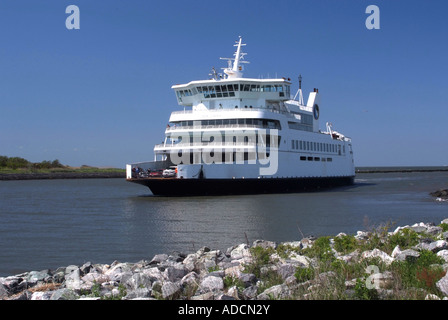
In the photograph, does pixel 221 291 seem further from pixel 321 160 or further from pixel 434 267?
pixel 321 160

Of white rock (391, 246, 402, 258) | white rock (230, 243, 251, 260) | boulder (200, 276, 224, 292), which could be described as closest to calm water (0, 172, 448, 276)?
white rock (391, 246, 402, 258)

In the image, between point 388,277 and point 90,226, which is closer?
point 388,277

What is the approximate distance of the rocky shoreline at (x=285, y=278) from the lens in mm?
6211

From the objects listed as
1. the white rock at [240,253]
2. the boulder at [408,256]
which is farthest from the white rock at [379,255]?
the white rock at [240,253]

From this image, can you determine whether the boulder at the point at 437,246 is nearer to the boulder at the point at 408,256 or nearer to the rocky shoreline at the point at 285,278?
the rocky shoreline at the point at 285,278

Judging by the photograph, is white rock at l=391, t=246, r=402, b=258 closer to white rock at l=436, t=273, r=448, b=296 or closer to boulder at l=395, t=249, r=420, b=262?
boulder at l=395, t=249, r=420, b=262

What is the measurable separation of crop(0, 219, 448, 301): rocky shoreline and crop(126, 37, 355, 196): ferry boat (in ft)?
64.5

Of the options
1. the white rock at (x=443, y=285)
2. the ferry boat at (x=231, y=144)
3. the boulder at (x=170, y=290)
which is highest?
the ferry boat at (x=231, y=144)

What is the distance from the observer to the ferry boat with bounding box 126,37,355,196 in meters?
29.5

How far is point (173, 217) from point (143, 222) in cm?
158

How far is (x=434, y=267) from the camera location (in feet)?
22.5

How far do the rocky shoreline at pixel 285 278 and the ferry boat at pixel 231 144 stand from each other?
19.7 metres

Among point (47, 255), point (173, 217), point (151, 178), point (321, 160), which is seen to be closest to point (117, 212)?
point (173, 217)
